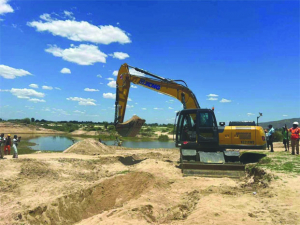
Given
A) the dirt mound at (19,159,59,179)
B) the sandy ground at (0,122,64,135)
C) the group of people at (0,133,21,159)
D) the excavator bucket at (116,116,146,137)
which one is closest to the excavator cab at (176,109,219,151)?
the excavator bucket at (116,116,146,137)

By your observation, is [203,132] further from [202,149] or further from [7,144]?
[7,144]

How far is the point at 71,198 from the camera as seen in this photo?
26.0ft

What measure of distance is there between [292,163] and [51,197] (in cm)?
904

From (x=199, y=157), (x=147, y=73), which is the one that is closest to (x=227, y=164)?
(x=199, y=157)

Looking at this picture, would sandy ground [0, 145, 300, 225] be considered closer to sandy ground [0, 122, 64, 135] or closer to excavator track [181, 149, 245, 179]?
excavator track [181, 149, 245, 179]

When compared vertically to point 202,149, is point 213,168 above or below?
below

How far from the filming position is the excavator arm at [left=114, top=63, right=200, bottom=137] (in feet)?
48.7

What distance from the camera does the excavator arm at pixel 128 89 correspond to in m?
14.9

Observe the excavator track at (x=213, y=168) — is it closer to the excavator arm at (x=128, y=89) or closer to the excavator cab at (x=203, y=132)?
the excavator cab at (x=203, y=132)

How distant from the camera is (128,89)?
16.0 metres

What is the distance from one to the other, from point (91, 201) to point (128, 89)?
9126mm

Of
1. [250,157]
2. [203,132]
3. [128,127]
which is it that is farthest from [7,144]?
[250,157]

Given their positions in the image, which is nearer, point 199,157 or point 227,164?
point 227,164

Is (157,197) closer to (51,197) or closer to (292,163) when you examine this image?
(51,197)
